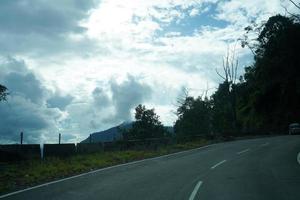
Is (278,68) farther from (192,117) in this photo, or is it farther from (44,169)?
(192,117)

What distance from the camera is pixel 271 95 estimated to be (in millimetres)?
56031

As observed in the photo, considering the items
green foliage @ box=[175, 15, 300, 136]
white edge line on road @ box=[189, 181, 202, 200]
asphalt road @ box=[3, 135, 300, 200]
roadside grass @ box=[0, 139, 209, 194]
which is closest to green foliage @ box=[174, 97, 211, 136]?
green foliage @ box=[175, 15, 300, 136]

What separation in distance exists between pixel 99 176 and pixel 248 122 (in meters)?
60.2

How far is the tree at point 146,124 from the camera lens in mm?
71750

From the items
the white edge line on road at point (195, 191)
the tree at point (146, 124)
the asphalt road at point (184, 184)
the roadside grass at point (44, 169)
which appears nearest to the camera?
the white edge line on road at point (195, 191)

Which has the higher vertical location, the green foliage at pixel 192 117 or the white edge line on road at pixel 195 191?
the green foliage at pixel 192 117

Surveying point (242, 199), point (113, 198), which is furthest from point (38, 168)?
point (242, 199)

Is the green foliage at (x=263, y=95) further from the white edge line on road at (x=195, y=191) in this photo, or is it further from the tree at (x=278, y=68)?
the white edge line on road at (x=195, y=191)

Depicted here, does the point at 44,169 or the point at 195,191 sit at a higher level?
the point at 44,169

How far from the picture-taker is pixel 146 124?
72938 millimetres

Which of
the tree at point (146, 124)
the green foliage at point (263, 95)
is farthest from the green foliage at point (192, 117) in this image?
the tree at point (146, 124)

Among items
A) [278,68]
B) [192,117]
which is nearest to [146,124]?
[192,117]

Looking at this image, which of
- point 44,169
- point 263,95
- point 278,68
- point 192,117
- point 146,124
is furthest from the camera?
point 192,117

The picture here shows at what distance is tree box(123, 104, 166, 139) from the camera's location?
71750mm
